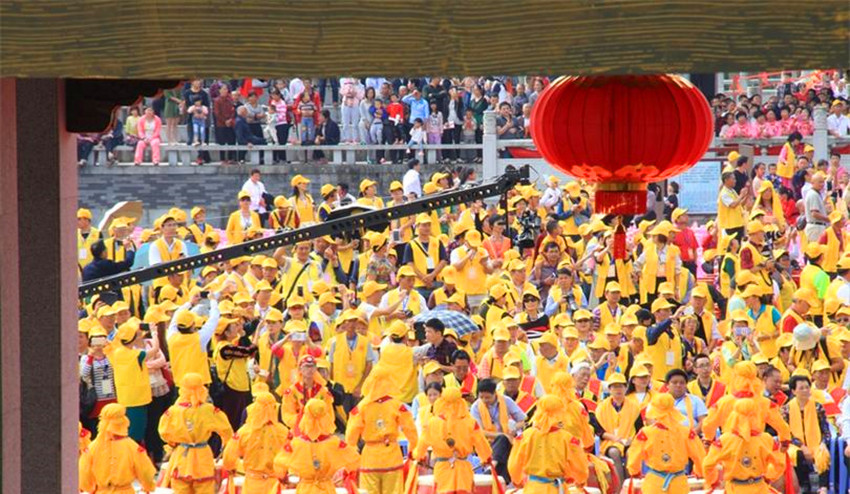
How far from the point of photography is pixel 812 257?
17.8 m

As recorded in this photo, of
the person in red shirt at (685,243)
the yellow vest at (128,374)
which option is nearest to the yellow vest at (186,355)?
the yellow vest at (128,374)

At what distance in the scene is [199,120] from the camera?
2603 cm

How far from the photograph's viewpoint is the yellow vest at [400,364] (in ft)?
48.2

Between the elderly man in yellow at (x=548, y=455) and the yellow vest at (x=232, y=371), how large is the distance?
11.8 feet

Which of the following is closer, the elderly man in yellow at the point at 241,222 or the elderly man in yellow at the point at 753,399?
the elderly man in yellow at the point at 753,399

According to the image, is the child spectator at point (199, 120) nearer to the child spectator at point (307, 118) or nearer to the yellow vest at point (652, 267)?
the child spectator at point (307, 118)

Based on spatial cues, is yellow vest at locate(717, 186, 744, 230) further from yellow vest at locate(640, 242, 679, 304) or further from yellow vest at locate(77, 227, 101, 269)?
yellow vest at locate(77, 227, 101, 269)

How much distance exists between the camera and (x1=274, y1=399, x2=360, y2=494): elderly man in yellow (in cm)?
1218

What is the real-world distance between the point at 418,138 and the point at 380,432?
1354 cm

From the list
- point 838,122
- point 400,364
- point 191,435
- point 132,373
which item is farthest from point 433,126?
point 191,435

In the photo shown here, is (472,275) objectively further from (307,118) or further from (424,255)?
(307,118)

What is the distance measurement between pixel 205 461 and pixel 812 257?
779 cm

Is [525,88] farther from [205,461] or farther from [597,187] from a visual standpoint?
[597,187]

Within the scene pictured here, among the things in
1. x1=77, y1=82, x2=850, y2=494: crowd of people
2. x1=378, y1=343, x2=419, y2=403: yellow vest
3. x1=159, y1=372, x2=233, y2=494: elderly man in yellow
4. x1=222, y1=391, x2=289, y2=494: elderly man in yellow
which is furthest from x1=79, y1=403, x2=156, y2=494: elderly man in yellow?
x1=378, y1=343, x2=419, y2=403: yellow vest
